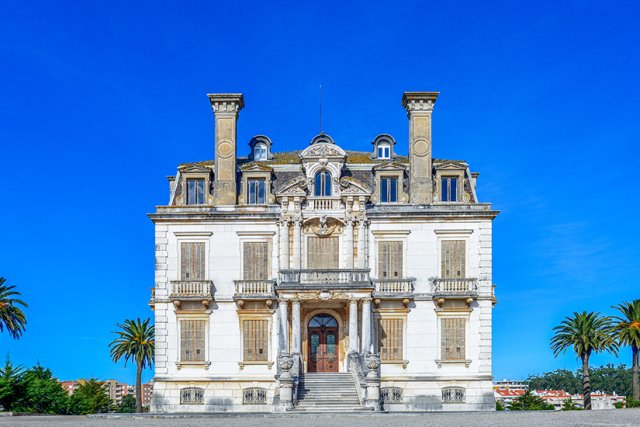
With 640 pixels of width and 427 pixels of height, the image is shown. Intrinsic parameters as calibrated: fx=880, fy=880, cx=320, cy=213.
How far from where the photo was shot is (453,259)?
1813 inches

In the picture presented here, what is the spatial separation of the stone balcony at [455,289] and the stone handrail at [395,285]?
4.24 ft

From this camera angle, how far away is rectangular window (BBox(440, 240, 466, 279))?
45944 millimetres

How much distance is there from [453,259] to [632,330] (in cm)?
1874

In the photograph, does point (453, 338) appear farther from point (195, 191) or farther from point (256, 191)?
point (195, 191)

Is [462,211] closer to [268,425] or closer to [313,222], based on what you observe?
[313,222]

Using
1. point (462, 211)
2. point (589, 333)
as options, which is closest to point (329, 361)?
point (462, 211)

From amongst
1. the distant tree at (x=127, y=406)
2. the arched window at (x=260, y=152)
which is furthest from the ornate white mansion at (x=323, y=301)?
the distant tree at (x=127, y=406)

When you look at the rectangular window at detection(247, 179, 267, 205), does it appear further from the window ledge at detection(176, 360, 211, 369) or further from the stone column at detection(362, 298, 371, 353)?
the window ledge at detection(176, 360, 211, 369)

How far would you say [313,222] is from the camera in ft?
152

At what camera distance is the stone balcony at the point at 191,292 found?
45406 mm

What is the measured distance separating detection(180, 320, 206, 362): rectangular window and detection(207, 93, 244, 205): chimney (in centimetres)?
662

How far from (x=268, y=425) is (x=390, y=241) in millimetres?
18775

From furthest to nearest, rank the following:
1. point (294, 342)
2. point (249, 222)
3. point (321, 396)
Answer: point (249, 222) → point (294, 342) → point (321, 396)

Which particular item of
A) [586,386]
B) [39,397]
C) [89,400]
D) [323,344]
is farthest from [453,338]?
[89,400]
